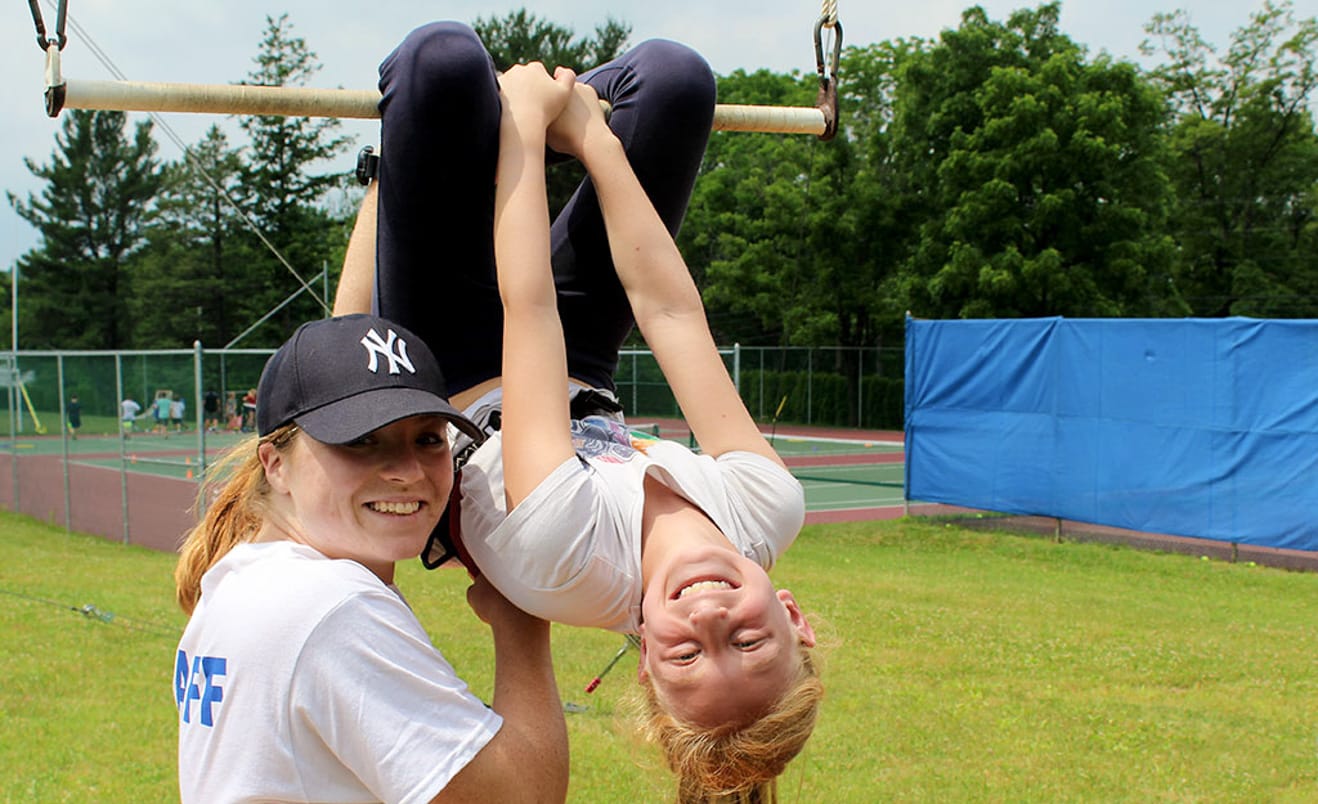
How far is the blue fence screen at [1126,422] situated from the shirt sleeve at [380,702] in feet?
35.4

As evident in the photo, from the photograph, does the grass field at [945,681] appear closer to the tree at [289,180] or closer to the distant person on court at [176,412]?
the distant person on court at [176,412]

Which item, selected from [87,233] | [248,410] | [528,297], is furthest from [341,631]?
[87,233]

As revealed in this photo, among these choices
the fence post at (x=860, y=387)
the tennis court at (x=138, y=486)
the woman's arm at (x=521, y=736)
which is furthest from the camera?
the fence post at (x=860, y=387)

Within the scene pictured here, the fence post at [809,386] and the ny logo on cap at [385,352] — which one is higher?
the ny logo on cap at [385,352]

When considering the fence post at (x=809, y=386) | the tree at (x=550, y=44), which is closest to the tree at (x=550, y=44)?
the tree at (x=550, y=44)

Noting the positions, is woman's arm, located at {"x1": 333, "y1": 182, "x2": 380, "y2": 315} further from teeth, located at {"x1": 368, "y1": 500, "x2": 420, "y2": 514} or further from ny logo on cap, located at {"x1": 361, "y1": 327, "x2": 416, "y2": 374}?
teeth, located at {"x1": 368, "y1": 500, "x2": 420, "y2": 514}

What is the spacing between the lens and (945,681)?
7309 mm

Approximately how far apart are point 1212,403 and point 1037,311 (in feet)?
58.6

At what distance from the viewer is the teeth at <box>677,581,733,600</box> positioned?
2307 millimetres

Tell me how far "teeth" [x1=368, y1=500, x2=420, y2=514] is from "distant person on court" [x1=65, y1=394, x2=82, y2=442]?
1502cm

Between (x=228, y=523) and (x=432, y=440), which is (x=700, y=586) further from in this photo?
(x=228, y=523)

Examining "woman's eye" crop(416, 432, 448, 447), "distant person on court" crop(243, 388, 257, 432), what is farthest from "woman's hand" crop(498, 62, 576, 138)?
"distant person on court" crop(243, 388, 257, 432)

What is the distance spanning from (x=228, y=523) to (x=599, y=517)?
2.23 feet

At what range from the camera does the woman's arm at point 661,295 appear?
8.50ft
